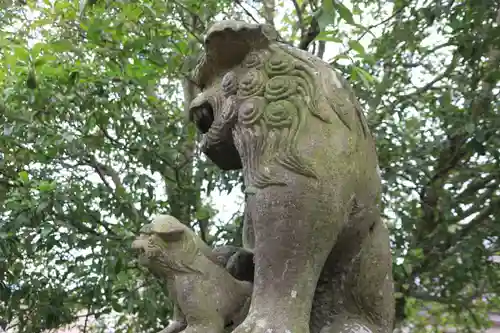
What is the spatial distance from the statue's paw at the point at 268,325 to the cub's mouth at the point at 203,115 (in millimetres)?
564

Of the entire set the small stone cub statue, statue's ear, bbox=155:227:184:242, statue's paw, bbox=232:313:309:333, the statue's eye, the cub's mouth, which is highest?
the statue's eye

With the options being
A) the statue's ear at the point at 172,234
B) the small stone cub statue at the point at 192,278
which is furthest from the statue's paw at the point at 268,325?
the statue's ear at the point at 172,234

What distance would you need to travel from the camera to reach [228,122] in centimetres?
139

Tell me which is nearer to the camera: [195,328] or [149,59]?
[195,328]

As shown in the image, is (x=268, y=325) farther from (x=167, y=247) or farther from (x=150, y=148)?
(x=150, y=148)

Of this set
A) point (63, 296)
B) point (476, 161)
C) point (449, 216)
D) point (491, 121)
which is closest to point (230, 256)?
point (63, 296)

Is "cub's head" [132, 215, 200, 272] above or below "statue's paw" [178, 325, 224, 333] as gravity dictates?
above

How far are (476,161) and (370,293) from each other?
272cm

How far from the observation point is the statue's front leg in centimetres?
121

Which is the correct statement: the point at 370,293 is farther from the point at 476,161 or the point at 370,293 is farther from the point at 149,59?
the point at 476,161

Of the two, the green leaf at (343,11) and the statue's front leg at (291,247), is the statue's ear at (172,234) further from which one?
the green leaf at (343,11)

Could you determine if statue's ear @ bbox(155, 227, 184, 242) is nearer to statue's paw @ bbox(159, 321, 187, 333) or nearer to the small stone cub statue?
the small stone cub statue

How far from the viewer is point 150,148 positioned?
305 cm

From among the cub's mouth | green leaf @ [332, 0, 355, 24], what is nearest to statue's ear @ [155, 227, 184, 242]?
the cub's mouth
